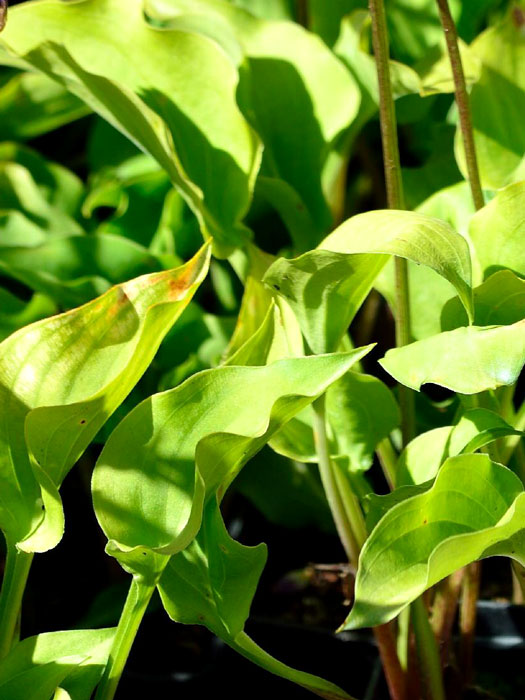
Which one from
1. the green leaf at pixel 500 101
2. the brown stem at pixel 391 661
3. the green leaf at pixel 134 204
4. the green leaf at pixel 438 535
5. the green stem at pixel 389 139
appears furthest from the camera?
the green leaf at pixel 134 204

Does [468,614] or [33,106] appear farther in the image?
[33,106]

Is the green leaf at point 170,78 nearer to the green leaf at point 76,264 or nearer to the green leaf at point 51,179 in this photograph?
the green leaf at point 76,264

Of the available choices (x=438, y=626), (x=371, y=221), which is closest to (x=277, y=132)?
(x=371, y=221)

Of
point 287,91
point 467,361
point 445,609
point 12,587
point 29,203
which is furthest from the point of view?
point 29,203

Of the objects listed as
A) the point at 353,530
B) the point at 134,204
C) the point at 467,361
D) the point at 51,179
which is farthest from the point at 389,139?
the point at 51,179

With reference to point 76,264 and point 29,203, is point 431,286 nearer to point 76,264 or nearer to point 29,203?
point 76,264

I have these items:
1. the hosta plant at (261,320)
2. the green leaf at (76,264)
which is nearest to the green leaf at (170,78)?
Result: the hosta plant at (261,320)
